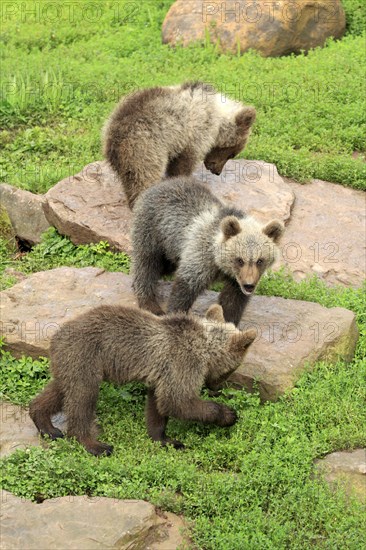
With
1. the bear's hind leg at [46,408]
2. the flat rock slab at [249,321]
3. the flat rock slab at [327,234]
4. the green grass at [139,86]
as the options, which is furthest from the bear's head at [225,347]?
the green grass at [139,86]

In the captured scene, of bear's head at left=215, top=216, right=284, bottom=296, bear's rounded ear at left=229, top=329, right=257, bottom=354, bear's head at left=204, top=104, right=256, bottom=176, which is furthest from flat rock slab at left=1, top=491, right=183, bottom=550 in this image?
bear's head at left=204, top=104, right=256, bottom=176

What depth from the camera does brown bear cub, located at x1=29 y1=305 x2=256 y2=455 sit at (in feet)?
26.1

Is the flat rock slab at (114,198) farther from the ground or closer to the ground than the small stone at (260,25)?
closer to the ground

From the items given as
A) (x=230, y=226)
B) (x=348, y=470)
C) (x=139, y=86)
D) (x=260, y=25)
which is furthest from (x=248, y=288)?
(x=260, y=25)

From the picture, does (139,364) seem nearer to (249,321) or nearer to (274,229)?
(249,321)

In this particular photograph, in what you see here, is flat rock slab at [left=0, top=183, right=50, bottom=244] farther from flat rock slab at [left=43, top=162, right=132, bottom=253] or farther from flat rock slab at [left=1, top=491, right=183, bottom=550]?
flat rock slab at [left=1, top=491, right=183, bottom=550]

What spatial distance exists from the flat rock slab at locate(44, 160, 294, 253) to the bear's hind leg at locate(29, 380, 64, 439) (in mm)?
3288

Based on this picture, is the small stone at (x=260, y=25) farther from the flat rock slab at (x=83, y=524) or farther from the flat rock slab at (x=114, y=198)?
the flat rock slab at (x=83, y=524)

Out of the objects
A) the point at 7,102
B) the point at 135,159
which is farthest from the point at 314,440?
the point at 7,102

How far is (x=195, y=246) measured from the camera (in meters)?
9.38

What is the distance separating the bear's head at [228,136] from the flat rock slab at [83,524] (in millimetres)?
6168

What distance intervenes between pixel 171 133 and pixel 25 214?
204cm

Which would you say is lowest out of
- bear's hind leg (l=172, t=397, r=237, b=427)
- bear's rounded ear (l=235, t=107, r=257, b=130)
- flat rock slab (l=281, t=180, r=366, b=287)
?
flat rock slab (l=281, t=180, r=366, b=287)

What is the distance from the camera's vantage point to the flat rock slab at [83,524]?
6809 millimetres
